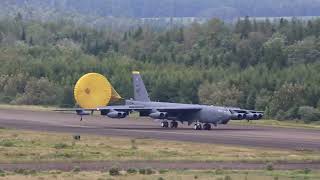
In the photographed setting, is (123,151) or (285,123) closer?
(123,151)

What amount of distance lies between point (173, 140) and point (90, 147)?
817 cm

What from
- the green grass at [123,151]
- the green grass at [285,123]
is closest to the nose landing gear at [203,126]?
the green grass at [285,123]

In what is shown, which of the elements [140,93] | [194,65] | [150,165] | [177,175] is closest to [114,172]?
[177,175]

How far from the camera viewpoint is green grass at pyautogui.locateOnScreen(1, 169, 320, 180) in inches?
1722

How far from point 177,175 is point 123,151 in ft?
42.3

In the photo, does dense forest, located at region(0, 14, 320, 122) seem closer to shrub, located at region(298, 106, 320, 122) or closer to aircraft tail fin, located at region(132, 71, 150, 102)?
shrub, located at region(298, 106, 320, 122)

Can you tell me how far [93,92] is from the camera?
89.4m

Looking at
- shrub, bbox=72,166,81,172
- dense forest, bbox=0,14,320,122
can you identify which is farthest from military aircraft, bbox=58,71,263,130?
shrub, bbox=72,166,81,172

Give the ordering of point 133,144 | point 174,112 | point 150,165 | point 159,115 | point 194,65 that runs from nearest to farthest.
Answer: point 150,165 < point 133,144 < point 159,115 < point 174,112 < point 194,65

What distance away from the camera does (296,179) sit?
43.8m

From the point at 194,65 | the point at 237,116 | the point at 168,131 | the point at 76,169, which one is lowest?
the point at 168,131

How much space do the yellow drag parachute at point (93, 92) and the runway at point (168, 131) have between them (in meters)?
1.59

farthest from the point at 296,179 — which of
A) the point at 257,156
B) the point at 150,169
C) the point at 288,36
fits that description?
the point at 288,36

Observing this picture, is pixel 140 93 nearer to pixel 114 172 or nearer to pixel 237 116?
pixel 237 116
